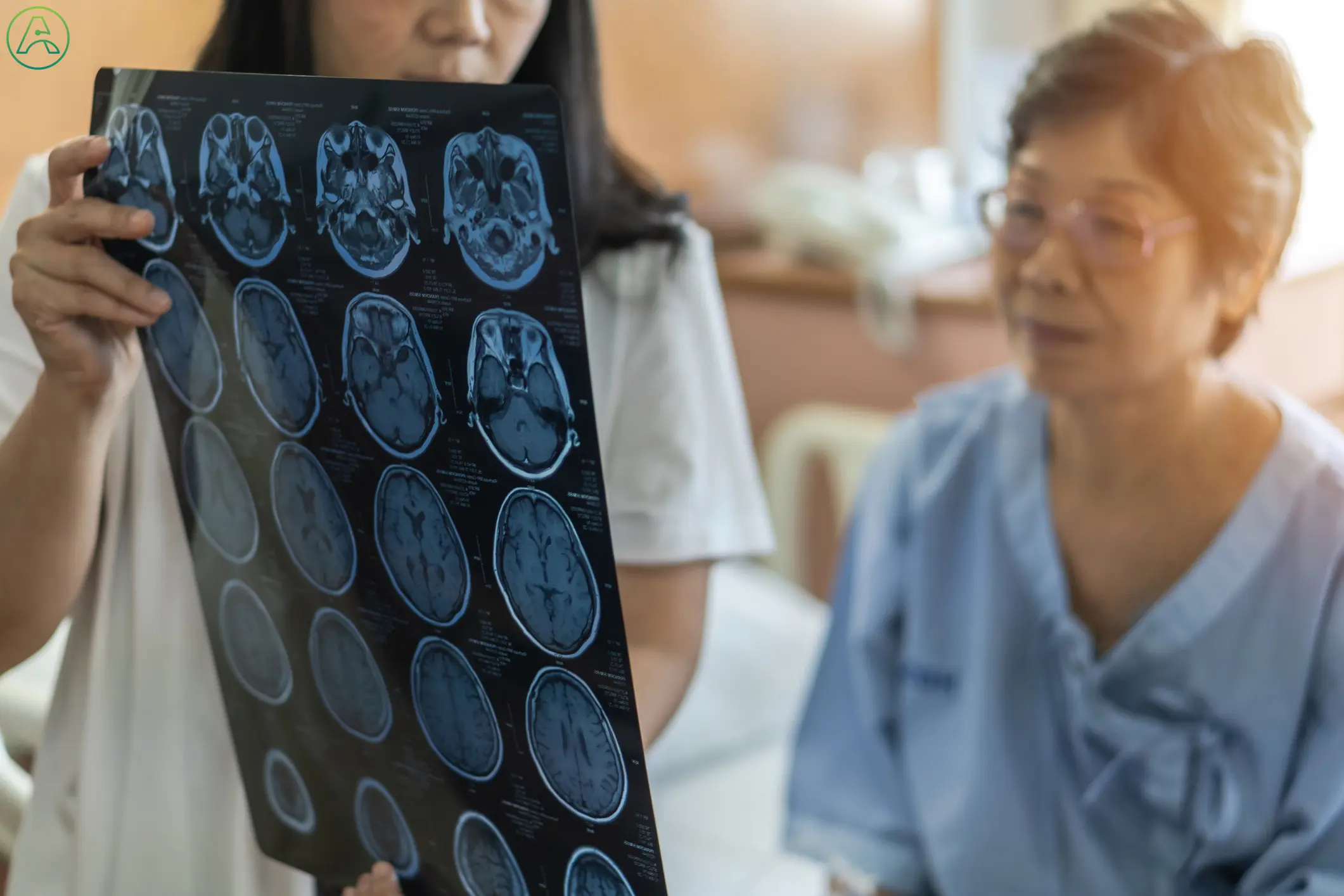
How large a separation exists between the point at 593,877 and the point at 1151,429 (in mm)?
395

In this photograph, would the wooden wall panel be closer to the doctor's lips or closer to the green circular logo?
the doctor's lips

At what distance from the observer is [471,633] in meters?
0.44

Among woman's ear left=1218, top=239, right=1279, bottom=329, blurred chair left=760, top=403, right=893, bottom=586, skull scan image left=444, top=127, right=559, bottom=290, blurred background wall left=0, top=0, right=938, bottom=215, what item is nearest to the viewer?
skull scan image left=444, top=127, right=559, bottom=290

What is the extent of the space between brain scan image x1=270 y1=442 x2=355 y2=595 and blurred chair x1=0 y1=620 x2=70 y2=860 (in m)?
0.11

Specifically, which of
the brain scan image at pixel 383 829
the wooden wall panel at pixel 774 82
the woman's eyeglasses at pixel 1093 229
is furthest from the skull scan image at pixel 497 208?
the wooden wall panel at pixel 774 82

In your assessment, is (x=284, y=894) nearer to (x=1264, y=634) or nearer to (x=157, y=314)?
(x=157, y=314)

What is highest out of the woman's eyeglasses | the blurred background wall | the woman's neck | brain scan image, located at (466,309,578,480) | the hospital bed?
the blurred background wall

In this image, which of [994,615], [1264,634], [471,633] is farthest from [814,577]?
[471,633]

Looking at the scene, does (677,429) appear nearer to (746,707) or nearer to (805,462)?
(746,707)

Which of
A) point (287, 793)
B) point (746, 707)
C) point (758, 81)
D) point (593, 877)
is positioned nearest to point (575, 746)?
point (593, 877)

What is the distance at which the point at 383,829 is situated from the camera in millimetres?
506

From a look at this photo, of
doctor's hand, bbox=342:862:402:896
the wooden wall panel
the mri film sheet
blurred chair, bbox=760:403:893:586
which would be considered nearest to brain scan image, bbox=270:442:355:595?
the mri film sheet

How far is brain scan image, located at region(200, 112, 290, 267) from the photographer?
1.37 ft

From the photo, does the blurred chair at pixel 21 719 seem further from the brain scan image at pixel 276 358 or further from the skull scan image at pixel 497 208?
the skull scan image at pixel 497 208
